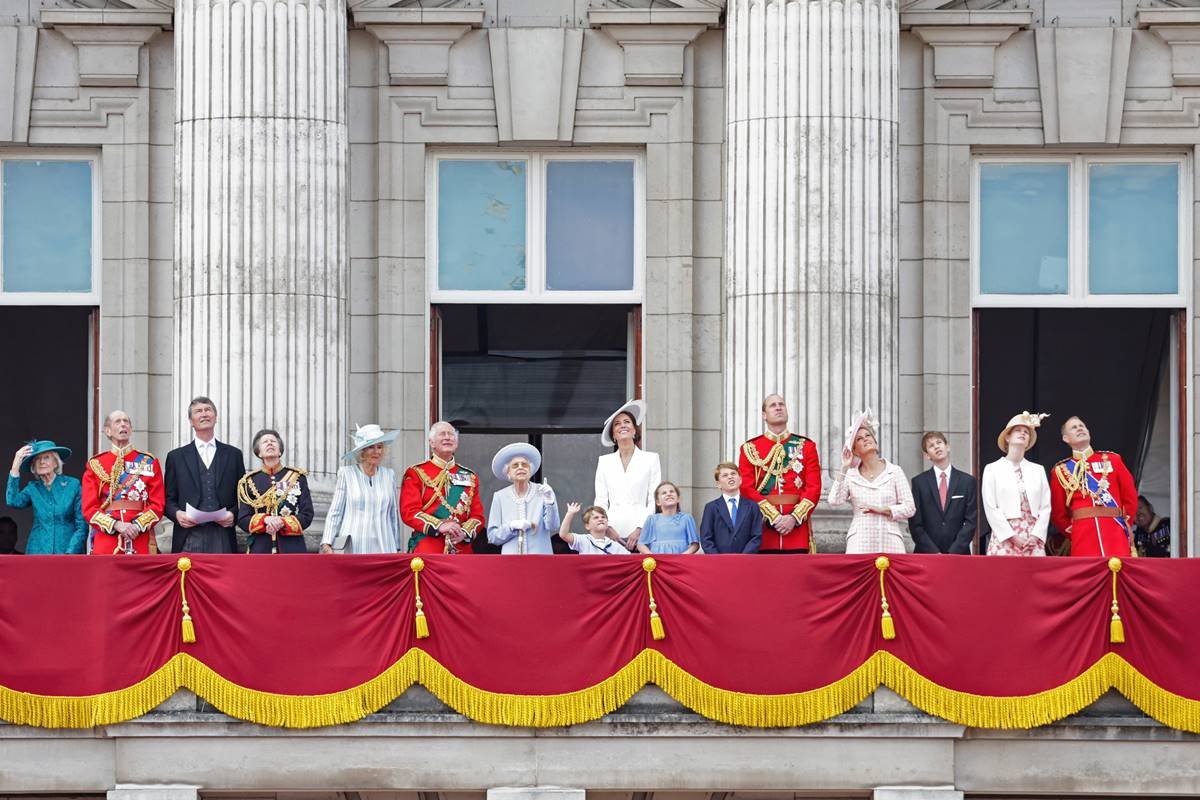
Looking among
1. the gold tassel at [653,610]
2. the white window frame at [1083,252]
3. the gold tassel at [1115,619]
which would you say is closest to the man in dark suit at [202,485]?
the gold tassel at [653,610]

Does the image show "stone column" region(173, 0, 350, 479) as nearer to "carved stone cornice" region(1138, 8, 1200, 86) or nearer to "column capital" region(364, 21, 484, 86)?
"column capital" region(364, 21, 484, 86)

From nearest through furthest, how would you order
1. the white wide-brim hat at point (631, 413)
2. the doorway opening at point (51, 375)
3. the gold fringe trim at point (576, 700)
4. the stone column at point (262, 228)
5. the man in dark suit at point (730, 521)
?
the gold fringe trim at point (576, 700) < the man in dark suit at point (730, 521) < the white wide-brim hat at point (631, 413) < the stone column at point (262, 228) < the doorway opening at point (51, 375)

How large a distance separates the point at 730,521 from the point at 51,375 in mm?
8758

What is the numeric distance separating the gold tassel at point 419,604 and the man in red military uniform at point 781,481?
3088mm

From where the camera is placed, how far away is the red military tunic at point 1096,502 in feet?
72.6

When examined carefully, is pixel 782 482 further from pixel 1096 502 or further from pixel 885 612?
pixel 1096 502

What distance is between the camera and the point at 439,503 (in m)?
21.9

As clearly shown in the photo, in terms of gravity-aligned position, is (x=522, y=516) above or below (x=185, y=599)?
above

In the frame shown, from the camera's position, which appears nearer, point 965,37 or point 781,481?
point 781,481

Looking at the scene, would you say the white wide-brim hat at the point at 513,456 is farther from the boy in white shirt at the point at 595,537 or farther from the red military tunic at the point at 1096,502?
the red military tunic at the point at 1096,502

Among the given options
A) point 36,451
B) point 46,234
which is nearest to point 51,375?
point 46,234

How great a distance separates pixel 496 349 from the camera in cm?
2659

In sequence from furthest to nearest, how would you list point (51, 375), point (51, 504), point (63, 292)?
point (51, 375) < point (63, 292) < point (51, 504)

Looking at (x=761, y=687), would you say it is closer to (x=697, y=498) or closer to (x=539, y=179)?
(x=697, y=498)
